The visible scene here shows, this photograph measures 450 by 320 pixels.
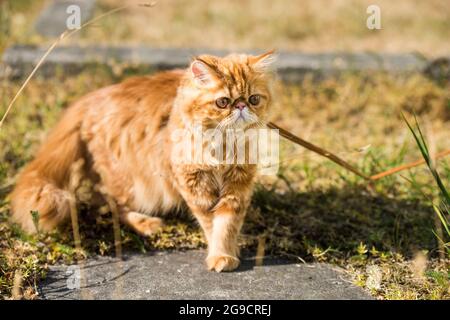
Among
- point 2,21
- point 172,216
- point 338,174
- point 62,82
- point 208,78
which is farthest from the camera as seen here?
point 2,21

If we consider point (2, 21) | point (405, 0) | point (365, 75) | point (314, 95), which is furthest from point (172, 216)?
point (405, 0)

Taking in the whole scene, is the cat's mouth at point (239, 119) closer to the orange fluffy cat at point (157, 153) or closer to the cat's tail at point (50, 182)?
the orange fluffy cat at point (157, 153)

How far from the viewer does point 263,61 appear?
8.54 feet

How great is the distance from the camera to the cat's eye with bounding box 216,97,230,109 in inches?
98.4

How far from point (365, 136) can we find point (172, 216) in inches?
63.4

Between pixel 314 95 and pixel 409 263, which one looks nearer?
pixel 409 263

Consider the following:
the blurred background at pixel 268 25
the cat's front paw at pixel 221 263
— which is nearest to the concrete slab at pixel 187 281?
the cat's front paw at pixel 221 263

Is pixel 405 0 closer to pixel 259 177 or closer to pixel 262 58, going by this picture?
pixel 259 177

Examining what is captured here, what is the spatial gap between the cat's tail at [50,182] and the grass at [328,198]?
0.29 feet

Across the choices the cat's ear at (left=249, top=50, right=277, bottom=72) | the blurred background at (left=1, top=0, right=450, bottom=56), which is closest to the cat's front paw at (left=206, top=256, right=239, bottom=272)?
the cat's ear at (left=249, top=50, right=277, bottom=72)

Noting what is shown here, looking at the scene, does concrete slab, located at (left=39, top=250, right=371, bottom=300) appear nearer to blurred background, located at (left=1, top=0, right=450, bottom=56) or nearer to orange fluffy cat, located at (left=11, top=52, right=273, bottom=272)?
orange fluffy cat, located at (left=11, top=52, right=273, bottom=272)

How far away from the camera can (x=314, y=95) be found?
441 cm

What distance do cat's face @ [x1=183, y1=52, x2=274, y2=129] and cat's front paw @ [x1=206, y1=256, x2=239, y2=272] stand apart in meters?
0.58

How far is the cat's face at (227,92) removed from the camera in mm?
2492
